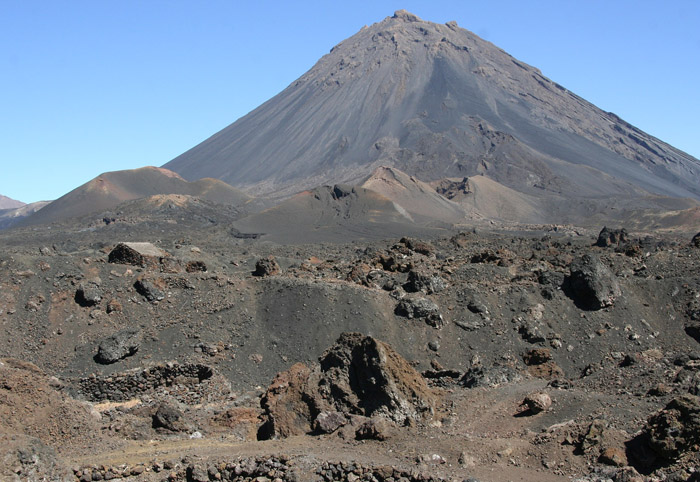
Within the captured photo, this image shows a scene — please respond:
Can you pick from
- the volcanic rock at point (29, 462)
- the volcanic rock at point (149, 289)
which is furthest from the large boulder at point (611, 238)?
the volcanic rock at point (29, 462)

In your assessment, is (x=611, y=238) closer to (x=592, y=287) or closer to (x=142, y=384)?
(x=592, y=287)

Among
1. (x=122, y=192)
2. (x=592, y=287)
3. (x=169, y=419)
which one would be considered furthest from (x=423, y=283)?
(x=122, y=192)

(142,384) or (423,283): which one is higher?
(423,283)

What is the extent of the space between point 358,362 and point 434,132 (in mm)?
108057

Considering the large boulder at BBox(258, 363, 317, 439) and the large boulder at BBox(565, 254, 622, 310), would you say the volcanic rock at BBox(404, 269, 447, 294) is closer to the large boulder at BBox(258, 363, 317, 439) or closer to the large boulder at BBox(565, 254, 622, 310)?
the large boulder at BBox(565, 254, 622, 310)

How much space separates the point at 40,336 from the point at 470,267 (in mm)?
13991

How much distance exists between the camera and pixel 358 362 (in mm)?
13297

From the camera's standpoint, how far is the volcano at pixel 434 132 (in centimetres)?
10694

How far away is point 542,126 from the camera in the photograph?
128 m

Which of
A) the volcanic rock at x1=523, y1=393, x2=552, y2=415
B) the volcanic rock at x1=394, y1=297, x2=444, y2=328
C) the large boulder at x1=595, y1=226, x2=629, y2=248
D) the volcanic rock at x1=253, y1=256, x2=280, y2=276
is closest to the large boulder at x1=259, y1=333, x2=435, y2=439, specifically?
the volcanic rock at x1=523, y1=393, x2=552, y2=415

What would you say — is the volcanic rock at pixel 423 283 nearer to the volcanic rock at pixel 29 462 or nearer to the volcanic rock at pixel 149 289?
the volcanic rock at pixel 149 289

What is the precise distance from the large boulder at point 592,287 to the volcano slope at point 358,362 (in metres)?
0.06

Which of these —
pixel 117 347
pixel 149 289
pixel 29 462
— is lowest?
pixel 29 462

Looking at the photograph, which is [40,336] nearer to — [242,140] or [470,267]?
[470,267]
